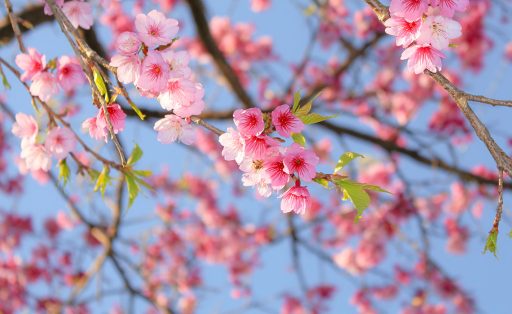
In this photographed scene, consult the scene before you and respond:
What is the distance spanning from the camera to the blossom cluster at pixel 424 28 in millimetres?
1503

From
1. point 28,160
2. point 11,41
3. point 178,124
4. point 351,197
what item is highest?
point 11,41

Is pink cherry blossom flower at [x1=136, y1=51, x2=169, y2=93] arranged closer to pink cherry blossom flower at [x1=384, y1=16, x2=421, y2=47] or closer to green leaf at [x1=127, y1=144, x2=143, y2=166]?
green leaf at [x1=127, y1=144, x2=143, y2=166]

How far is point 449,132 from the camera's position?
5773 millimetres

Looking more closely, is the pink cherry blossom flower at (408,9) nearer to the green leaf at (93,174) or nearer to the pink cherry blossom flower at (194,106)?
the pink cherry blossom flower at (194,106)

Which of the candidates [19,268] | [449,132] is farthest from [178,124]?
[19,268]

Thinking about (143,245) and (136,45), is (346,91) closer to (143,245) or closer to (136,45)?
(143,245)

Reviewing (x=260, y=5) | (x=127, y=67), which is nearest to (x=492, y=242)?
(x=127, y=67)

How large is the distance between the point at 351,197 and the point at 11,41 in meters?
2.90

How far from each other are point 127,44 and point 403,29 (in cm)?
72

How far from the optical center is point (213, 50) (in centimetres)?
498

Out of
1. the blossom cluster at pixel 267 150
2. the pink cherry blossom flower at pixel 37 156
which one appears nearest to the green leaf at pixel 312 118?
the blossom cluster at pixel 267 150

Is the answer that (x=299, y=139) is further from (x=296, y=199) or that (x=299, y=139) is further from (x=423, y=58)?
(x=423, y=58)

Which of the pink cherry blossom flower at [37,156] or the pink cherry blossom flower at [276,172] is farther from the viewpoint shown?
the pink cherry blossom flower at [37,156]

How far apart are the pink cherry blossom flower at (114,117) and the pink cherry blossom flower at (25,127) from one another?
1.76 ft
